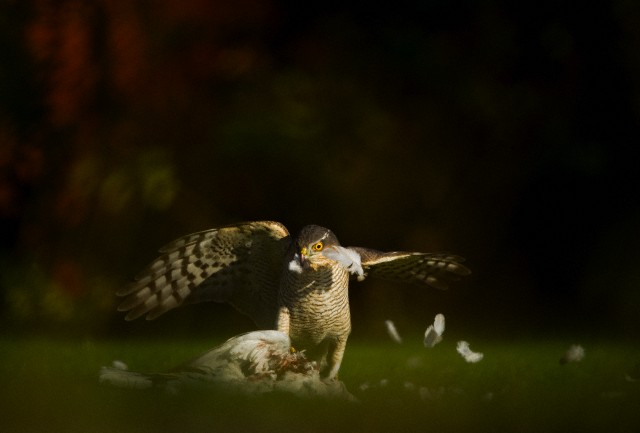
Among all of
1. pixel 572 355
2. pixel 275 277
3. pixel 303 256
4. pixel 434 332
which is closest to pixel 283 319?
pixel 275 277

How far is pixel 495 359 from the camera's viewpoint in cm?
466

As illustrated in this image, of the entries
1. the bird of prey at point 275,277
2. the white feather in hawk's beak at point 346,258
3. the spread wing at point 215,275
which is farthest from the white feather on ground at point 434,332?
the spread wing at point 215,275

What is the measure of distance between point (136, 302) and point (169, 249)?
309mm

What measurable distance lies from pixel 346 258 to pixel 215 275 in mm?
741

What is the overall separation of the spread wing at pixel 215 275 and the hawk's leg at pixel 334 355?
0.30 metres

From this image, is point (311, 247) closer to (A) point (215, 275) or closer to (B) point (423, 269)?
(A) point (215, 275)

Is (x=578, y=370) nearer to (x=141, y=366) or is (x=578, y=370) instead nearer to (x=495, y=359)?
(x=495, y=359)

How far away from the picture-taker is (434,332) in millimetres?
3939


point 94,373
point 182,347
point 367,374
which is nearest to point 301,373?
point 367,374

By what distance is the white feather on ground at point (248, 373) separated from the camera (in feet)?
11.0

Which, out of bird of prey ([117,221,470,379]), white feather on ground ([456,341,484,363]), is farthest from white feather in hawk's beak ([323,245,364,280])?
white feather on ground ([456,341,484,363])

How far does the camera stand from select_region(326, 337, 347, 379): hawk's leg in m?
3.97

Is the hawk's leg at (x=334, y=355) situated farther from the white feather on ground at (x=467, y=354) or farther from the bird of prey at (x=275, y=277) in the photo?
the white feather on ground at (x=467, y=354)

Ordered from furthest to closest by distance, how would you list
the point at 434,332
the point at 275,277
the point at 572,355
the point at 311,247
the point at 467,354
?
the point at 572,355 → the point at 467,354 → the point at 275,277 → the point at 434,332 → the point at 311,247
